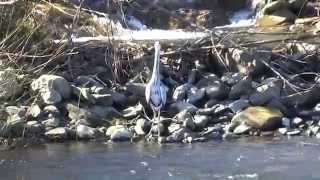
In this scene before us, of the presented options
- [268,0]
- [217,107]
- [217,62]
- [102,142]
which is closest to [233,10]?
[268,0]

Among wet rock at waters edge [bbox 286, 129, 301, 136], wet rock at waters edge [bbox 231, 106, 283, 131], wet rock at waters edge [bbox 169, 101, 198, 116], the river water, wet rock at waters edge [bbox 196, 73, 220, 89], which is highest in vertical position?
wet rock at waters edge [bbox 196, 73, 220, 89]

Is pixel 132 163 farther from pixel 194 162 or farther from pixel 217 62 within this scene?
pixel 217 62

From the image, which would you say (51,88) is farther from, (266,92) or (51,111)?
(266,92)

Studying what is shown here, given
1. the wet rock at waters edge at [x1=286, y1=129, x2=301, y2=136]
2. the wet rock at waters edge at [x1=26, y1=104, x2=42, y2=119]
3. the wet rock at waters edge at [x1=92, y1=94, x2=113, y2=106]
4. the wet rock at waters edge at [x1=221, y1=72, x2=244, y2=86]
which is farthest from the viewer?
the wet rock at waters edge at [x1=221, y1=72, x2=244, y2=86]

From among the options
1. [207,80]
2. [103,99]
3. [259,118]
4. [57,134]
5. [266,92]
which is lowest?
[57,134]

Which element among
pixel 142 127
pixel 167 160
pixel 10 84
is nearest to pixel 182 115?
pixel 142 127

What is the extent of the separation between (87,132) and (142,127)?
81 centimetres

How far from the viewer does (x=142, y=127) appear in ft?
34.4

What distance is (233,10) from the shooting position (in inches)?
819

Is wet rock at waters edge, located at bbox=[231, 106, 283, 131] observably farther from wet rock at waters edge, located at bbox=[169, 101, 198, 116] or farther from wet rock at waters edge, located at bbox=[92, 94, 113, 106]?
wet rock at waters edge, located at bbox=[92, 94, 113, 106]

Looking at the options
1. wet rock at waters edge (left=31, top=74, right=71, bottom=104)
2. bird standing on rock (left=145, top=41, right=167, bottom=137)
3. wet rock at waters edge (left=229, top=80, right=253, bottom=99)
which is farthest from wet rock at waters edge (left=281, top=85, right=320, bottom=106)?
wet rock at waters edge (left=31, top=74, right=71, bottom=104)

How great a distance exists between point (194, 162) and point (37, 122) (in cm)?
304

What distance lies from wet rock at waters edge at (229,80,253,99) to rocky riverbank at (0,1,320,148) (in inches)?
0.6

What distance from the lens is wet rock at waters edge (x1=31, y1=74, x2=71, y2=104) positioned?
11336 millimetres
